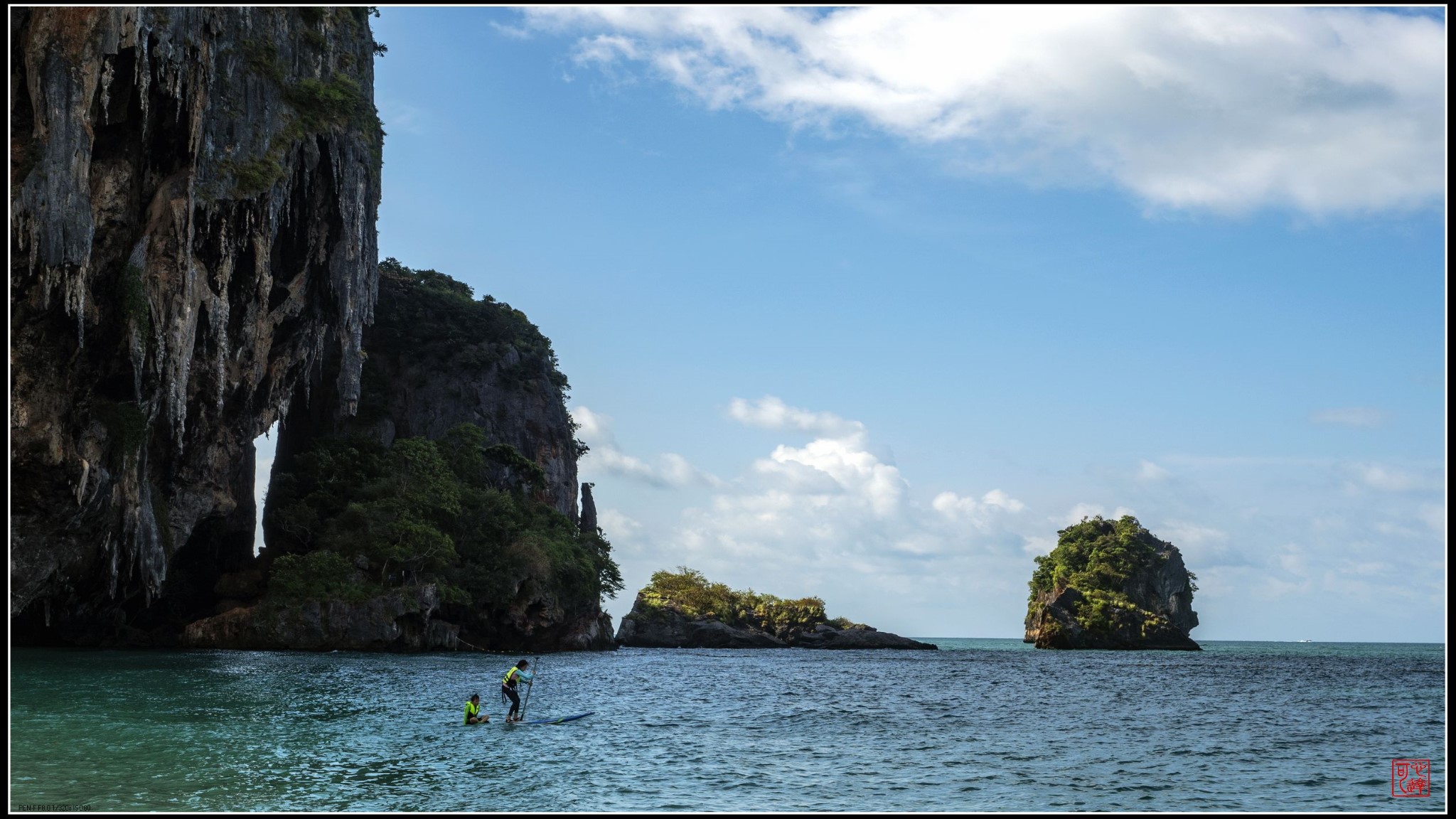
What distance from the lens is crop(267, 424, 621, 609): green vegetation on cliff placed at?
188 feet

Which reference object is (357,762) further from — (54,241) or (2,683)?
(54,241)

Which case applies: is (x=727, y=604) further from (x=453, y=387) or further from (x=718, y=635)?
(x=453, y=387)

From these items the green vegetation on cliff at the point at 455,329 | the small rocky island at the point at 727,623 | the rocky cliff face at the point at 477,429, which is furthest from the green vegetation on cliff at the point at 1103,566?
the green vegetation on cliff at the point at 455,329

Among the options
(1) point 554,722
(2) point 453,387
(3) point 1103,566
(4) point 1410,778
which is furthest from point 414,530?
(3) point 1103,566

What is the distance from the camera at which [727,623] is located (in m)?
112

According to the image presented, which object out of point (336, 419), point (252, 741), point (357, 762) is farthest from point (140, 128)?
point (336, 419)

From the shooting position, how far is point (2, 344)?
25578mm

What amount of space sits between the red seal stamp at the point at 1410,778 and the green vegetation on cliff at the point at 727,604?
88300 mm

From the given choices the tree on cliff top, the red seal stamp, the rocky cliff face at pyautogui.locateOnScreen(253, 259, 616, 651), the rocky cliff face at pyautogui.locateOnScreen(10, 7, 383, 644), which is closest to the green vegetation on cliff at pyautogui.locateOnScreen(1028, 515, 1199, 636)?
the tree on cliff top

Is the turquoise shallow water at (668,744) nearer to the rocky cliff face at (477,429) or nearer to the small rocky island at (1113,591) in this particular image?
the rocky cliff face at (477,429)

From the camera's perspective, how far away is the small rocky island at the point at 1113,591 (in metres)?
104

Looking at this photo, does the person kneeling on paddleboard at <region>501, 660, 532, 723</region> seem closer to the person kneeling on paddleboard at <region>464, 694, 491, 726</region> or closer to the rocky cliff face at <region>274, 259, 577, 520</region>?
the person kneeling on paddleboard at <region>464, 694, 491, 726</region>

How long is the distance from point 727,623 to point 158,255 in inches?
3317

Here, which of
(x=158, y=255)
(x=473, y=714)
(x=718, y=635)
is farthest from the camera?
(x=718, y=635)
